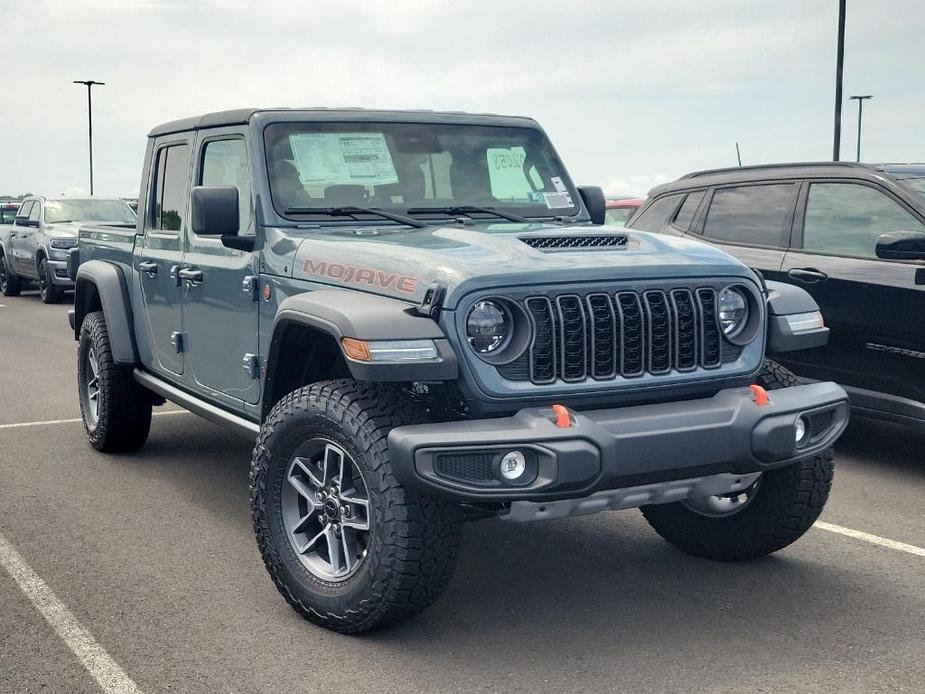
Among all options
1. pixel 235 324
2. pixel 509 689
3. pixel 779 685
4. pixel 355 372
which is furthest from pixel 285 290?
pixel 779 685

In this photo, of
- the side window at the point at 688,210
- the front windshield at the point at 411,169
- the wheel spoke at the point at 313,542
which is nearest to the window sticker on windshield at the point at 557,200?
the front windshield at the point at 411,169

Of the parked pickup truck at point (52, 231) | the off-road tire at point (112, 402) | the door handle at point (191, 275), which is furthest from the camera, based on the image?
the parked pickup truck at point (52, 231)

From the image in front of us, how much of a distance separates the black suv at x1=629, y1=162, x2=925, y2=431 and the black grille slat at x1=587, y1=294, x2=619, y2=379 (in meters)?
2.95

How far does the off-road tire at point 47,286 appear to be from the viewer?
64.8ft

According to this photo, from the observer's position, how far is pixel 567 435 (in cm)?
380

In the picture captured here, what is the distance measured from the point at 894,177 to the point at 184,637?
Answer: 16.5 feet

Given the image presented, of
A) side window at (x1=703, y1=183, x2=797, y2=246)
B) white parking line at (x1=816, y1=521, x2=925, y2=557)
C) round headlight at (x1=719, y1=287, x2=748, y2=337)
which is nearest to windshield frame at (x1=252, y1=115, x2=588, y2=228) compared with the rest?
round headlight at (x1=719, y1=287, x2=748, y2=337)

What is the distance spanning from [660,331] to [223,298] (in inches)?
84.0

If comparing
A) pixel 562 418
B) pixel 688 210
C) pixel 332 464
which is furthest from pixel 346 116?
pixel 688 210

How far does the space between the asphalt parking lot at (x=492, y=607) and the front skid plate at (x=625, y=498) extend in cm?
51

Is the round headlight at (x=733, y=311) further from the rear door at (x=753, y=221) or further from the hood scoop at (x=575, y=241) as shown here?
the rear door at (x=753, y=221)

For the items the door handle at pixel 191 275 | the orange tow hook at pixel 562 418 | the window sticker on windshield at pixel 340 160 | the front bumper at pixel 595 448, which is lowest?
the front bumper at pixel 595 448

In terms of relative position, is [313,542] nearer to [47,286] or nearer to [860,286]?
[860,286]

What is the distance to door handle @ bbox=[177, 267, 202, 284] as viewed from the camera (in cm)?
564
